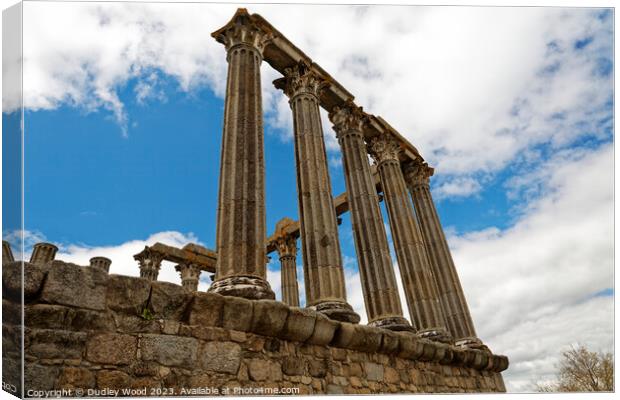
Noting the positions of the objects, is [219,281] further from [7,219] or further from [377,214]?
[377,214]

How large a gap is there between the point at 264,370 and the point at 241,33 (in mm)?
8822

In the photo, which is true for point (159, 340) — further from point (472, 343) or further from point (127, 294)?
point (472, 343)

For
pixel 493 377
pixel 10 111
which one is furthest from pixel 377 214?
pixel 10 111

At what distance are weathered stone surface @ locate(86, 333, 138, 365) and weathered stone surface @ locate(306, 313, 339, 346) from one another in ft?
9.94

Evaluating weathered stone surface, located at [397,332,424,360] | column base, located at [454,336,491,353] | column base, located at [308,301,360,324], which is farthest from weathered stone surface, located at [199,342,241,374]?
column base, located at [454,336,491,353]

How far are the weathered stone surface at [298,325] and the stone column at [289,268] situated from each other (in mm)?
15860

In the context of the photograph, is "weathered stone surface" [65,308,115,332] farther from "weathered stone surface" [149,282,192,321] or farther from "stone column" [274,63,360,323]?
"stone column" [274,63,360,323]

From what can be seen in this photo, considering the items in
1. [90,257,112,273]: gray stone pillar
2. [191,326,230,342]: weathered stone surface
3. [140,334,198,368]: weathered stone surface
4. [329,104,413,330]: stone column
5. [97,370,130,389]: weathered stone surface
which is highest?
[90,257,112,273]: gray stone pillar

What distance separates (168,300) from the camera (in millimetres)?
5891

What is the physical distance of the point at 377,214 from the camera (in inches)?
544

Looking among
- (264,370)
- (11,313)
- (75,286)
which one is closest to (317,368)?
(264,370)

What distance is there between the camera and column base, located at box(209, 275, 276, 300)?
783 centimetres

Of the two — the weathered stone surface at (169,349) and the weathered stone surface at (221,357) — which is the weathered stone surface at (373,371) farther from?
the weathered stone surface at (169,349)

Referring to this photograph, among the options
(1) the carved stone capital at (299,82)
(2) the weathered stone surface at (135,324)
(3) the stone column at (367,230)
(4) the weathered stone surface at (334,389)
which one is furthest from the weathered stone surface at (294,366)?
(1) the carved stone capital at (299,82)
